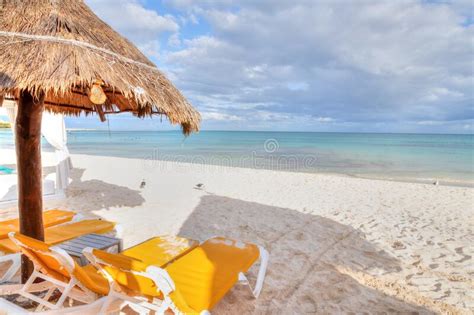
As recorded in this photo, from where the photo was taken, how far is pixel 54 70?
180 centimetres

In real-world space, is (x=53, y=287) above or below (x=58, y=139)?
below

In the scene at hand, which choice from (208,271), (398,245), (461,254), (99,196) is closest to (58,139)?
(99,196)

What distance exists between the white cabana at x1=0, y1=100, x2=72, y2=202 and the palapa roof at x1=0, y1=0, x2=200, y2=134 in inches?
164

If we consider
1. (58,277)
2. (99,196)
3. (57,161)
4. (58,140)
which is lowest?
(99,196)

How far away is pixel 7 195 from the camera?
17.9 ft

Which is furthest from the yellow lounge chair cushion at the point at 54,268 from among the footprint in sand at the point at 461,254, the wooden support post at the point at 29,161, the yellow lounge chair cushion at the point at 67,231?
the footprint in sand at the point at 461,254

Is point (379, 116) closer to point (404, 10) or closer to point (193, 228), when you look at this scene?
point (404, 10)

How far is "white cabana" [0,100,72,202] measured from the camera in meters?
5.48

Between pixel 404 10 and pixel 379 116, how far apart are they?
61.8 meters

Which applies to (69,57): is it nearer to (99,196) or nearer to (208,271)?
(208,271)

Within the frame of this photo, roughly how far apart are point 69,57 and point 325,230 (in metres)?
4.10

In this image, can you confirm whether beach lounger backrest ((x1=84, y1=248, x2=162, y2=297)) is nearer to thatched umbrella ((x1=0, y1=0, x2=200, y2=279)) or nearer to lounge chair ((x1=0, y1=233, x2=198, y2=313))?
lounge chair ((x1=0, y1=233, x2=198, y2=313))

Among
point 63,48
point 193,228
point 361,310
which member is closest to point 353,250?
point 361,310

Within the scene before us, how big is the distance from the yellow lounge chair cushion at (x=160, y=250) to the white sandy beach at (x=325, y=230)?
0.58m
